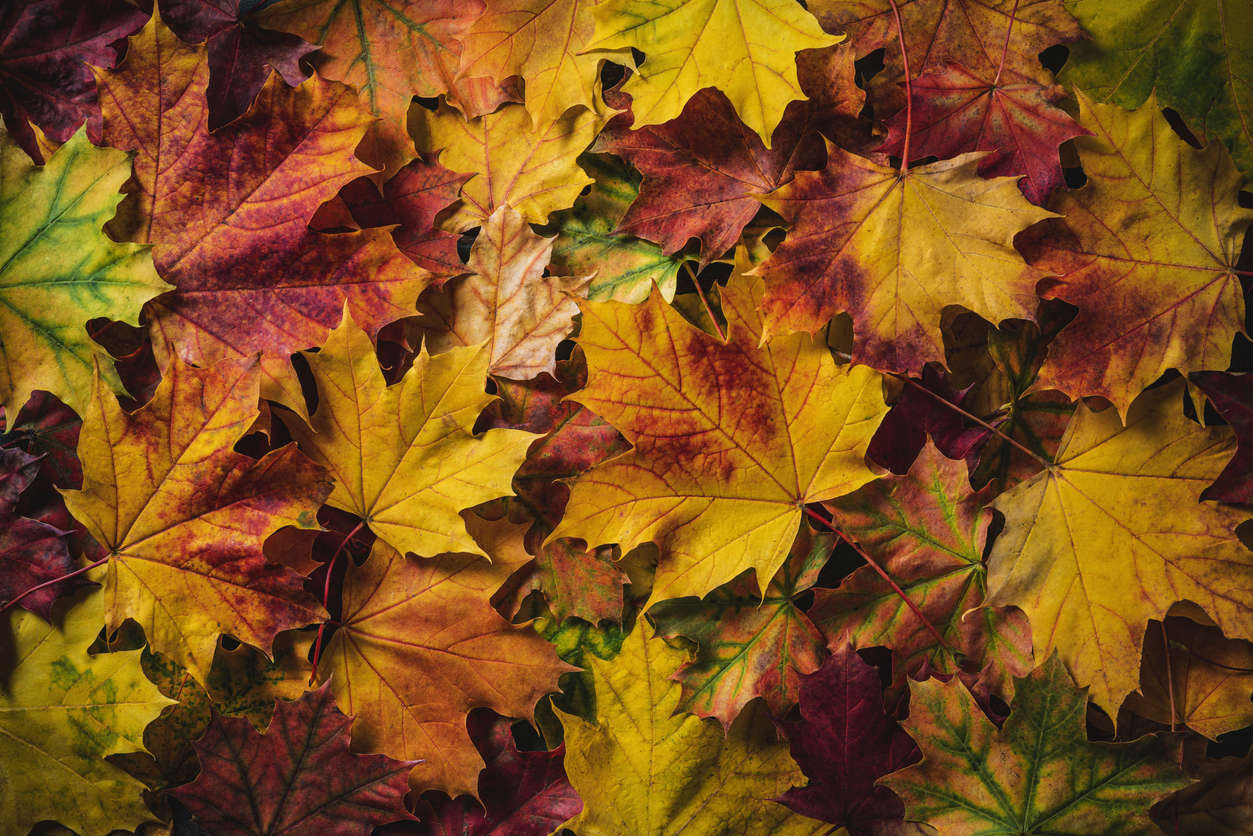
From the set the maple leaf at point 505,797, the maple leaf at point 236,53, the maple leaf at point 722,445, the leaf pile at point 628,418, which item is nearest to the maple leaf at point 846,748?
the leaf pile at point 628,418

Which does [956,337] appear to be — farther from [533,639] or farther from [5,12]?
[5,12]

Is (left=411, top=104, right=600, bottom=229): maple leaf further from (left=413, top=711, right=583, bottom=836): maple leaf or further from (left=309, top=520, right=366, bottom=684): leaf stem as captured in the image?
(left=413, top=711, right=583, bottom=836): maple leaf

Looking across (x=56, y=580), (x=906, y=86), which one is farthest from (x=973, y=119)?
(x=56, y=580)

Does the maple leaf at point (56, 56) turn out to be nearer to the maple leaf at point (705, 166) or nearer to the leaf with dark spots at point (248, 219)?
the leaf with dark spots at point (248, 219)

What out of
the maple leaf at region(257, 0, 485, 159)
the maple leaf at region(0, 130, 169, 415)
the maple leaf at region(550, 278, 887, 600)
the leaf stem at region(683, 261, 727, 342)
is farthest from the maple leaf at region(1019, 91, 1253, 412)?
the maple leaf at region(0, 130, 169, 415)

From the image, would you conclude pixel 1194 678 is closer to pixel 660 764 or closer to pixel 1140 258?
pixel 1140 258

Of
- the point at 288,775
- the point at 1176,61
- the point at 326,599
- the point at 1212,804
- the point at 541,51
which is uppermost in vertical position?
the point at 541,51

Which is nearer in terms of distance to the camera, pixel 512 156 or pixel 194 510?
pixel 194 510
